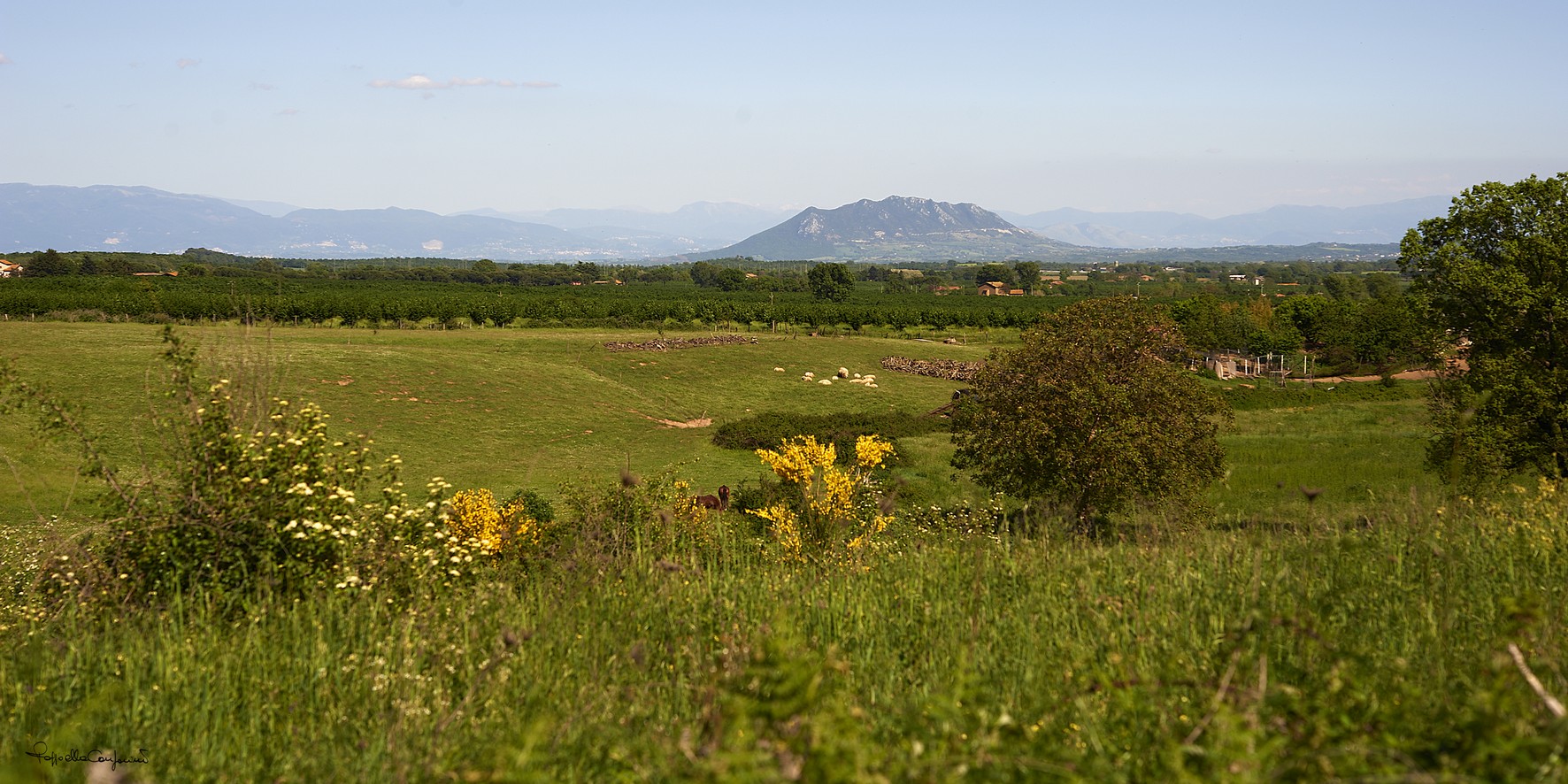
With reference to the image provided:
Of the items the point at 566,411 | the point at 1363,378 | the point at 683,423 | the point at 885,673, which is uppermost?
the point at 885,673

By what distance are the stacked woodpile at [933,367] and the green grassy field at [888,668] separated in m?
50.0

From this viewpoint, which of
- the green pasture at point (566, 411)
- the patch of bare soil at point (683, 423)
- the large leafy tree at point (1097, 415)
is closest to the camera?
the large leafy tree at point (1097, 415)

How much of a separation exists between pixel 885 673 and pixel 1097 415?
624 inches

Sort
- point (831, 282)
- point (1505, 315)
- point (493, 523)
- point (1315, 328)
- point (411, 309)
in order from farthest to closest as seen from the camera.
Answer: point (831, 282) < point (1315, 328) < point (411, 309) < point (1505, 315) < point (493, 523)

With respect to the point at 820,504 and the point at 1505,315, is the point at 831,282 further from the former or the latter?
the point at 820,504

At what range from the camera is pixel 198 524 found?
7594 mm

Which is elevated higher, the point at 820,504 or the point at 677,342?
the point at 820,504

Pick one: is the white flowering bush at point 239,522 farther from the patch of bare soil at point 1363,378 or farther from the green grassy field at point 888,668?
the patch of bare soil at point 1363,378

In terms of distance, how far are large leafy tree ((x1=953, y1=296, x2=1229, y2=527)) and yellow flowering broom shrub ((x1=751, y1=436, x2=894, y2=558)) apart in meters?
3.44

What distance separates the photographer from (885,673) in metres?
4.42

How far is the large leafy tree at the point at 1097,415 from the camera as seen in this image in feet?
60.7

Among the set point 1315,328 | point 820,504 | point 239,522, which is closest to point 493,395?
point 820,504

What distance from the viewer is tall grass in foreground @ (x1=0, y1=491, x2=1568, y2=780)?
2.70 m

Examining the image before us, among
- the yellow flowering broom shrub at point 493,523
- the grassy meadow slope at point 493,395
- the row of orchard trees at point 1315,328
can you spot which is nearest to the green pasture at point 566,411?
the grassy meadow slope at point 493,395
